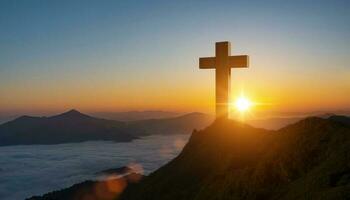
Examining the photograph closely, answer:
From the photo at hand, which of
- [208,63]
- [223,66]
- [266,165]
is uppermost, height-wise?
[208,63]

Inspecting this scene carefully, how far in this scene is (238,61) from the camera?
1748 cm

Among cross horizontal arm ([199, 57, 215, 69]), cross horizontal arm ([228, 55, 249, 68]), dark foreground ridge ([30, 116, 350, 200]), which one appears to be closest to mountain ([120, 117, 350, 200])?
dark foreground ridge ([30, 116, 350, 200])

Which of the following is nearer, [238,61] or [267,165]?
A: [267,165]

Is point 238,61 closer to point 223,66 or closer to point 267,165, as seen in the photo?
point 223,66

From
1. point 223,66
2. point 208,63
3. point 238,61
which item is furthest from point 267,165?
point 208,63

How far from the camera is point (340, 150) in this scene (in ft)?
35.1

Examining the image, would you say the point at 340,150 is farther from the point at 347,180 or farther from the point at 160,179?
the point at 160,179

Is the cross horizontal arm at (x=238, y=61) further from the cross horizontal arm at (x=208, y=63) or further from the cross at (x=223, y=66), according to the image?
the cross horizontal arm at (x=208, y=63)

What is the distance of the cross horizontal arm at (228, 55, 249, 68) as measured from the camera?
17.4m

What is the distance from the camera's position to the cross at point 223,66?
17.4 meters

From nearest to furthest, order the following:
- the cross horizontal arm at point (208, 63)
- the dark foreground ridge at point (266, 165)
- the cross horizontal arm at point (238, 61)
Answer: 1. the dark foreground ridge at point (266, 165)
2. the cross horizontal arm at point (238, 61)
3. the cross horizontal arm at point (208, 63)

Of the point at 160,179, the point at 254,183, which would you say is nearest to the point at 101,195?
the point at 160,179

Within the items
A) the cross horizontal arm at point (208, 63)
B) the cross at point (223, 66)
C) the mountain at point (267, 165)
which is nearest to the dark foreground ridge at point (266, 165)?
the mountain at point (267, 165)

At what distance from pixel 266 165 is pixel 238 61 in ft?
20.6
